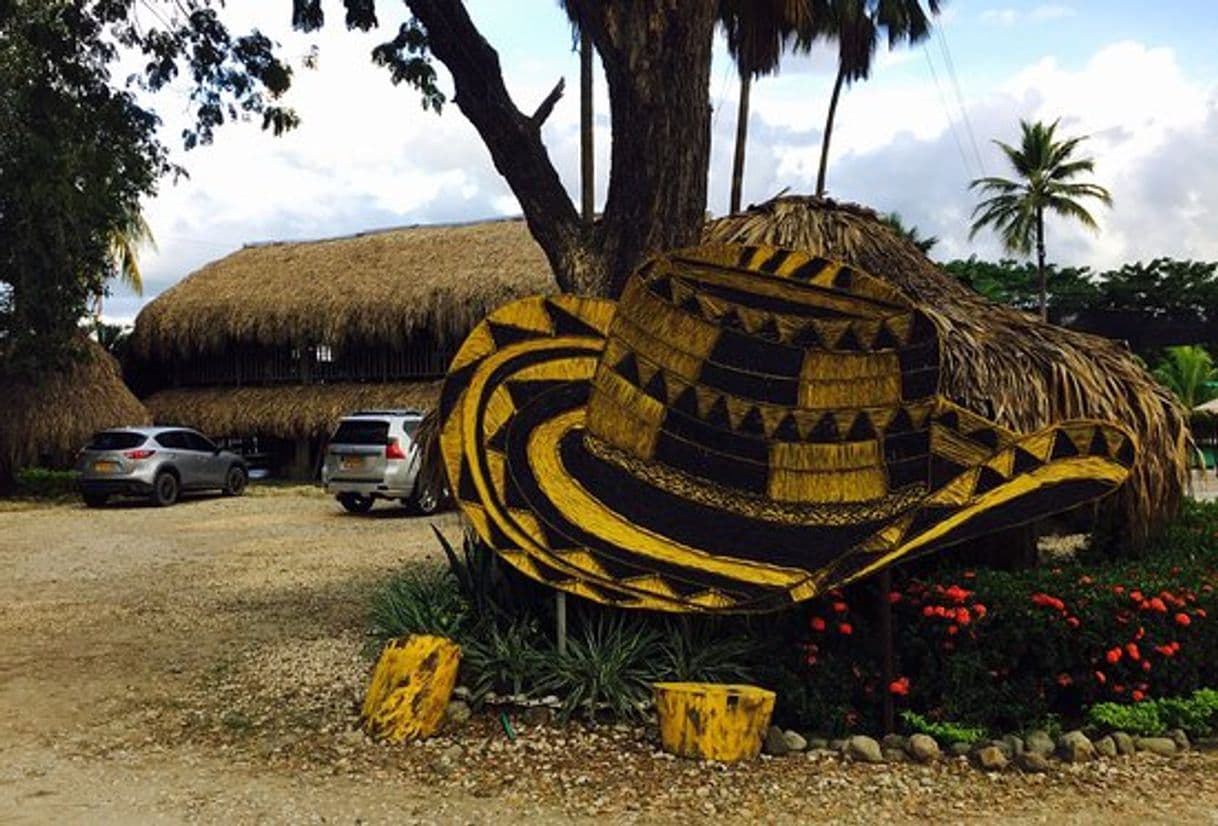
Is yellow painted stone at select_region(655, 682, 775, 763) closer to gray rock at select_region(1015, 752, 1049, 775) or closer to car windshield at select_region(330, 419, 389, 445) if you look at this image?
gray rock at select_region(1015, 752, 1049, 775)

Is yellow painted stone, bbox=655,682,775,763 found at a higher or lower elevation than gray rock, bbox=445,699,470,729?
higher

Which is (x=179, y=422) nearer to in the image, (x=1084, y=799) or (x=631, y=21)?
(x=631, y=21)

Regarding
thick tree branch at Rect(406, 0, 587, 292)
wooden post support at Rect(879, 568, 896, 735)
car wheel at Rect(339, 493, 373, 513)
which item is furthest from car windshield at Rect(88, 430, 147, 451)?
wooden post support at Rect(879, 568, 896, 735)

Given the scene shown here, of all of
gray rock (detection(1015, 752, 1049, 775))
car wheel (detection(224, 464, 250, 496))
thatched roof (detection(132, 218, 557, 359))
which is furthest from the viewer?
thatched roof (detection(132, 218, 557, 359))

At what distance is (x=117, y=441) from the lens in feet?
64.2

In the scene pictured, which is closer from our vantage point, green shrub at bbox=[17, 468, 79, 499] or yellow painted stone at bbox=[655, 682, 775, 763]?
yellow painted stone at bbox=[655, 682, 775, 763]

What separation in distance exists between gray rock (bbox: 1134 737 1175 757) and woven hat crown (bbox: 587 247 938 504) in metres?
1.72

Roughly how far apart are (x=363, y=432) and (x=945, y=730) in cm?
1292

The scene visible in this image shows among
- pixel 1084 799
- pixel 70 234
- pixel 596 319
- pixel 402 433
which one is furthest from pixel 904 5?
pixel 1084 799

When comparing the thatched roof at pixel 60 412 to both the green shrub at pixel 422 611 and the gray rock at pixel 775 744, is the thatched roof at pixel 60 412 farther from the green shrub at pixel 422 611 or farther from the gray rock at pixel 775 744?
the gray rock at pixel 775 744

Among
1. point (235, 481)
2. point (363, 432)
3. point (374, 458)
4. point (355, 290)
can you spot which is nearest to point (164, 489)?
point (235, 481)

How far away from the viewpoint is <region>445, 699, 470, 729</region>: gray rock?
5.57m

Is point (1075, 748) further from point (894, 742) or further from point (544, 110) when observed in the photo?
point (544, 110)

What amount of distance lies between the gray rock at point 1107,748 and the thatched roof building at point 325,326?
17.3 meters
